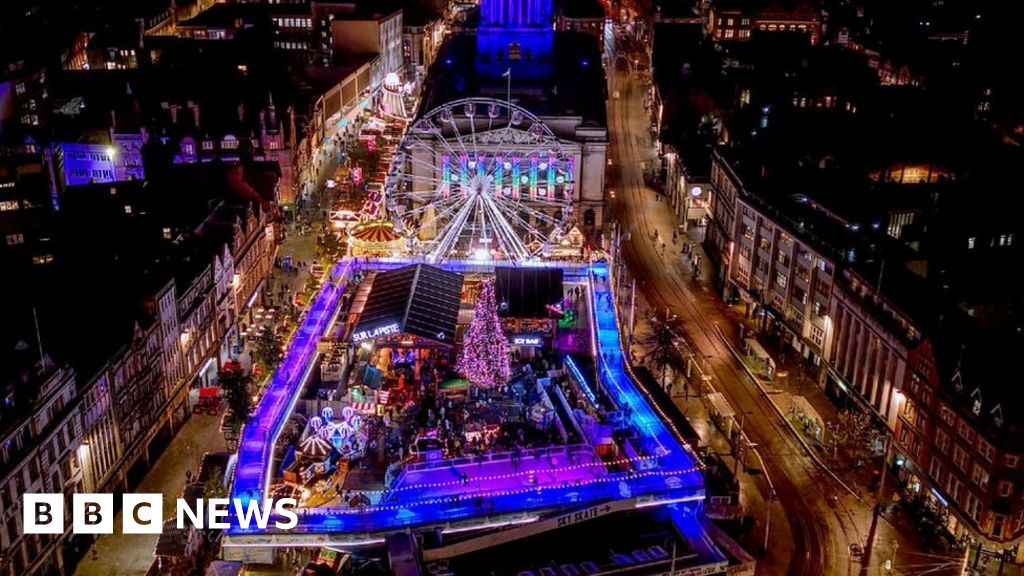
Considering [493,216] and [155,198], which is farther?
[155,198]

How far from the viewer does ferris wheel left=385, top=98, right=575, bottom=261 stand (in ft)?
302

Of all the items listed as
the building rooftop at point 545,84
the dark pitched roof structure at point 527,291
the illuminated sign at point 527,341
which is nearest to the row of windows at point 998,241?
the dark pitched roof structure at point 527,291

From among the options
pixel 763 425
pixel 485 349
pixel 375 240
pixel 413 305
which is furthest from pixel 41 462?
pixel 763 425

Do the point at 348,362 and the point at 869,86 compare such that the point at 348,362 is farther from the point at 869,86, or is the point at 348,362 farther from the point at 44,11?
the point at 44,11

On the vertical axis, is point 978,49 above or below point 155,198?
above

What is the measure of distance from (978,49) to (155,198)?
440ft

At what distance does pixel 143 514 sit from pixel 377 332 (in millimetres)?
21073

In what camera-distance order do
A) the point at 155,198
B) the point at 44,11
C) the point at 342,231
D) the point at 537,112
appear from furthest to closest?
the point at 44,11 < the point at 537,112 < the point at 342,231 < the point at 155,198

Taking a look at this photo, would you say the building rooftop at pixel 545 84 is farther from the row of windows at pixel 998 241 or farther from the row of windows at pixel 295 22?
the row of windows at pixel 998 241

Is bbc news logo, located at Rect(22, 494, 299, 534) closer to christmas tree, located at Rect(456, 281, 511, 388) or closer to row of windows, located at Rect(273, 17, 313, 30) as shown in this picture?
christmas tree, located at Rect(456, 281, 511, 388)

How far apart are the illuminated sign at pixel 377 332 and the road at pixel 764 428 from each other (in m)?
27.9

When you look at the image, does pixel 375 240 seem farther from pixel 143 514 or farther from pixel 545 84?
pixel 545 84

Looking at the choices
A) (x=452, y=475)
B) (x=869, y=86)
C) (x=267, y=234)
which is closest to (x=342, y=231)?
(x=267, y=234)

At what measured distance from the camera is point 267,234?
10881 cm
